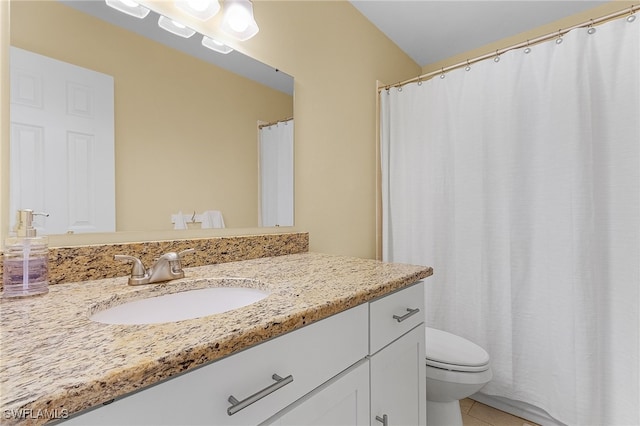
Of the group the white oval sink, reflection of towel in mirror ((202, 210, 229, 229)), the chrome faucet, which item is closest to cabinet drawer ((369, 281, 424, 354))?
the white oval sink

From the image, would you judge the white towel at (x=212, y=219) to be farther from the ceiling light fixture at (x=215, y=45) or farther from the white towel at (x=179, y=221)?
the ceiling light fixture at (x=215, y=45)

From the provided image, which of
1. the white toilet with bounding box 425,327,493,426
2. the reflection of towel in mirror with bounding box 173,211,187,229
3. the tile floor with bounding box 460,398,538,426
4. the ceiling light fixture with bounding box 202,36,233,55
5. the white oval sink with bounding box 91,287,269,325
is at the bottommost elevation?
the tile floor with bounding box 460,398,538,426

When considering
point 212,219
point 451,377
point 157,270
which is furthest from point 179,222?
point 451,377

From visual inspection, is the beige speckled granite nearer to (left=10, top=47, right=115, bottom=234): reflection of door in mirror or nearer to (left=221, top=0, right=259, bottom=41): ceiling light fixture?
(left=10, top=47, right=115, bottom=234): reflection of door in mirror

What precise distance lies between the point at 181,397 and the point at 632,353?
1.80 m

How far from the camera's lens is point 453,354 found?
4.53ft

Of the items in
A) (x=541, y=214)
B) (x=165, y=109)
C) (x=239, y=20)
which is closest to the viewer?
(x=165, y=109)

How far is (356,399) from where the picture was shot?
78cm

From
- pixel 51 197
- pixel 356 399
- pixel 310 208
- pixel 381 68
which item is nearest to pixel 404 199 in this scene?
pixel 310 208

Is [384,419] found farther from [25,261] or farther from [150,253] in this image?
[25,261]

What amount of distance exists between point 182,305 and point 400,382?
70 centimetres

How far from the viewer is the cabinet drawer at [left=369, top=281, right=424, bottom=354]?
85cm

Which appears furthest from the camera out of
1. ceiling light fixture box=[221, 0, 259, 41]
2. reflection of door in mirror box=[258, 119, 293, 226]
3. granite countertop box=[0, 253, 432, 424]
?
reflection of door in mirror box=[258, 119, 293, 226]

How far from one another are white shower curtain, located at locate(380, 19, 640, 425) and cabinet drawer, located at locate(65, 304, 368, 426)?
4.02 ft
